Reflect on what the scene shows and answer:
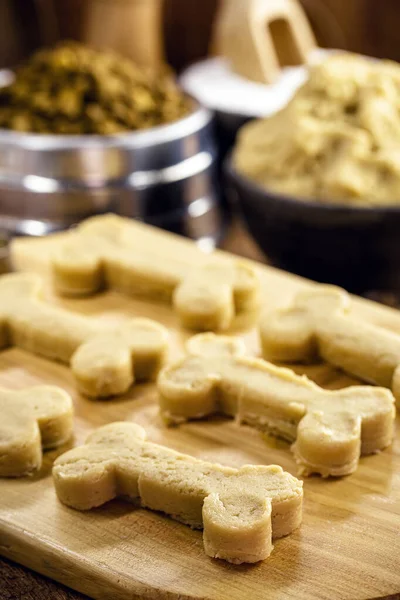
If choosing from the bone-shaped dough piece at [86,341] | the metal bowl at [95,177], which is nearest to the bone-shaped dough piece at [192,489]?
the bone-shaped dough piece at [86,341]

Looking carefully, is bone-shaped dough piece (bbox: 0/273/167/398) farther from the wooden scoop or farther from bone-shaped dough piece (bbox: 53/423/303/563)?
the wooden scoop

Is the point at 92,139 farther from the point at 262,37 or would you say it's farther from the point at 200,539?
the point at 200,539

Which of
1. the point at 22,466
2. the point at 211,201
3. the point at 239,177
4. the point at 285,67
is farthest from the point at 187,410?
the point at 285,67

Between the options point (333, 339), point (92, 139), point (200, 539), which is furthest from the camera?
point (92, 139)

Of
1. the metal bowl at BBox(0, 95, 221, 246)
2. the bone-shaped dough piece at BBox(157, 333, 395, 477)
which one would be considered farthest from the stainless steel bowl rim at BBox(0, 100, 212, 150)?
the bone-shaped dough piece at BBox(157, 333, 395, 477)

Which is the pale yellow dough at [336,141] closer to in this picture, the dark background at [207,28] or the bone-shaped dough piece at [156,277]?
the bone-shaped dough piece at [156,277]

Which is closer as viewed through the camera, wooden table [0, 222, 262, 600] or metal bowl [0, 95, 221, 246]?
wooden table [0, 222, 262, 600]

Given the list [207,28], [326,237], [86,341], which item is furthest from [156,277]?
[207,28]
